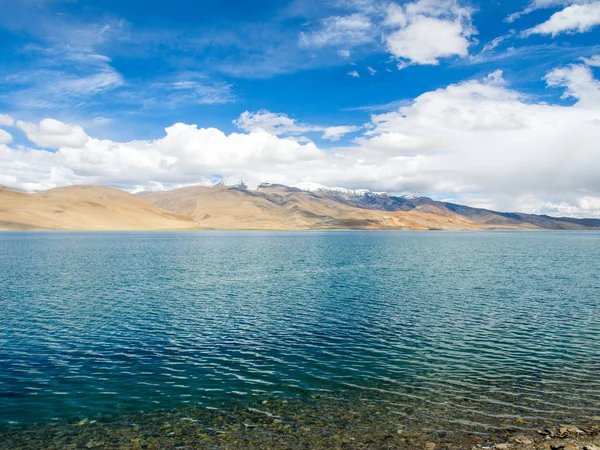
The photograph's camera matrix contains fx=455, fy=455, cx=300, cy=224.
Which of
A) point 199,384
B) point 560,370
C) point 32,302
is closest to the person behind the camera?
point 199,384

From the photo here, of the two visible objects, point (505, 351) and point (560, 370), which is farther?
point (505, 351)

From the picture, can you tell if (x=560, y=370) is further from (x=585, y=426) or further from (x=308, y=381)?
(x=308, y=381)

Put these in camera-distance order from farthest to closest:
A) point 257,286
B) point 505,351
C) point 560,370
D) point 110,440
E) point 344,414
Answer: point 257,286
point 505,351
point 560,370
point 344,414
point 110,440

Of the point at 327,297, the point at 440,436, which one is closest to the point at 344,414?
the point at 440,436

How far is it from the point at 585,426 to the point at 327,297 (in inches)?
1404

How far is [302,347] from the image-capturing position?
3312 centimetres

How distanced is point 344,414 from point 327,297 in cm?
3263

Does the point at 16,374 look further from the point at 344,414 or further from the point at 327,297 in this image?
the point at 327,297

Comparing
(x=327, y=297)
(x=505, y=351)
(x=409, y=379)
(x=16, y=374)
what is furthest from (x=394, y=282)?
(x=16, y=374)

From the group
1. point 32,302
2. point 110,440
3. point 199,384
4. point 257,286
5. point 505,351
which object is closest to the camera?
point 110,440

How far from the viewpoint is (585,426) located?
1997 cm

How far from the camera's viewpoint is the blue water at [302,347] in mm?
23500

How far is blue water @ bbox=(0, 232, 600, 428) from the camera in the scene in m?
23.5

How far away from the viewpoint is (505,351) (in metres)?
31.6
